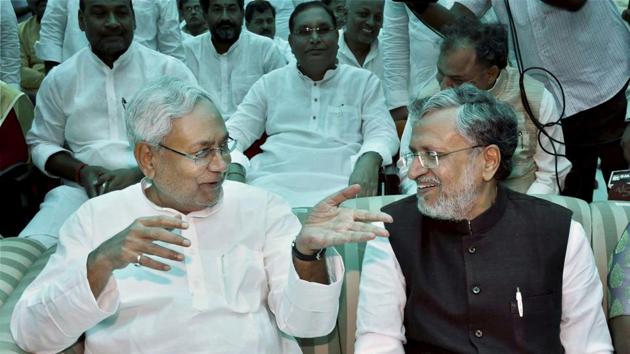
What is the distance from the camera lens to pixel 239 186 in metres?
2.55

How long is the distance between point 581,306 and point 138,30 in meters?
3.59

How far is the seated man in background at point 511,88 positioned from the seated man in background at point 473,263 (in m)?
1.05

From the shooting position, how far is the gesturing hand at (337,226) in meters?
2.05

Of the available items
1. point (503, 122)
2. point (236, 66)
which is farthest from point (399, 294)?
point (236, 66)

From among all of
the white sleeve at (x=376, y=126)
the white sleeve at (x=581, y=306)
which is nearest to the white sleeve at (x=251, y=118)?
the white sleeve at (x=376, y=126)

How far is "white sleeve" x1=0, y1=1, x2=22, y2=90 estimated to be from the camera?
5.33 meters

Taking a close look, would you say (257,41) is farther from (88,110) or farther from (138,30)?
(88,110)

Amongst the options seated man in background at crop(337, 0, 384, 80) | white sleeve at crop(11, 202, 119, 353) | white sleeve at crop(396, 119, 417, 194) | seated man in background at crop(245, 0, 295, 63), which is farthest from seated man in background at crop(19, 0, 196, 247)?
seated man in background at crop(245, 0, 295, 63)

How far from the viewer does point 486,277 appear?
2.25 m

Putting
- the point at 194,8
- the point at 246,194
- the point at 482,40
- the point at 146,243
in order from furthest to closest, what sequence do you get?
the point at 194,8
the point at 482,40
the point at 246,194
the point at 146,243

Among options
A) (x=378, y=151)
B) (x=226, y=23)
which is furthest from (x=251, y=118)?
(x=226, y=23)

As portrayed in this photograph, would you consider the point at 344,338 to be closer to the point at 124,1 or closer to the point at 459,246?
the point at 459,246

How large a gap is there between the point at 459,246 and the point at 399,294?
20 centimetres

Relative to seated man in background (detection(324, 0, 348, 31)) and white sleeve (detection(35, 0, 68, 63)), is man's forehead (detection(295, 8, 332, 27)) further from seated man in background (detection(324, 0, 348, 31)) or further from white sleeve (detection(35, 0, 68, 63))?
Result: seated man in background (detection(324, 0, 348, 31))
